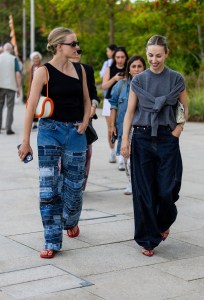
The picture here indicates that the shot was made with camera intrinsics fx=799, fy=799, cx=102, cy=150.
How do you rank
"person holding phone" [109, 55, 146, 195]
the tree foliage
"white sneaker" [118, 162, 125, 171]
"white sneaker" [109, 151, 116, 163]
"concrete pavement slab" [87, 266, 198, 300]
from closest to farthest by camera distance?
"concrete pavement slab" [87, 266, 198, 300], "person holding phone" [109, 55, 146, 195], "white sneaker" [118, 162, 125, 171], "white sneaker" [109, 151, 116, 163], the tree foliage

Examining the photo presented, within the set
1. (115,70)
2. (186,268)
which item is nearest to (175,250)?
(186,268)

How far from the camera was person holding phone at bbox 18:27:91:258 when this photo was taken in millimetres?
6488

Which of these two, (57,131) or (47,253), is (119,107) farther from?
(47,253)

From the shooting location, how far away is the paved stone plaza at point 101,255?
5.53 metres

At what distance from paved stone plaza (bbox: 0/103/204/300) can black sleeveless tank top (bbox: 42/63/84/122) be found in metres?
1.15

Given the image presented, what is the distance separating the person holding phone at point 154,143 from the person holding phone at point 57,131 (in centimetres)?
44

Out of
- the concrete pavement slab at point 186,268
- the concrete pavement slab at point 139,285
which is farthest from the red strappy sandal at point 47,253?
the concrete pavement slab at point 186,268

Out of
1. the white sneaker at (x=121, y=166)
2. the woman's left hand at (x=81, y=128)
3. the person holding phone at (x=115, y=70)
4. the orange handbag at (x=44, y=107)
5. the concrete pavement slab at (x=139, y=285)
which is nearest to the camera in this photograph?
the concrete pavement slab at (x=139, y=285)

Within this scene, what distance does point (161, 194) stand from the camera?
6570 mm

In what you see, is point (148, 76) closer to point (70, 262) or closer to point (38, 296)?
point (70, 262)

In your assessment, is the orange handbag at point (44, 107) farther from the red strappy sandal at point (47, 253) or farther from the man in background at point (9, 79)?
the man in background at point (9, 79)

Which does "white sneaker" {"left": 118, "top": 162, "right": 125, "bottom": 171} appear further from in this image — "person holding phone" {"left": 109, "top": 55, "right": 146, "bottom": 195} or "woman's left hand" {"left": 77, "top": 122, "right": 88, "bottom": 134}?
"woman's left hand" {"left": 77, "top": 122, "right": 88, "bottom": 134}

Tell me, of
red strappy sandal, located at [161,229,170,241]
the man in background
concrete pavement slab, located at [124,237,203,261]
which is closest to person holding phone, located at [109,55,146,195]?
concrete pavement slab, located at [124,237,203,261]

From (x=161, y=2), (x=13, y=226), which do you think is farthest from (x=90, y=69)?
(x=161, y=2)
